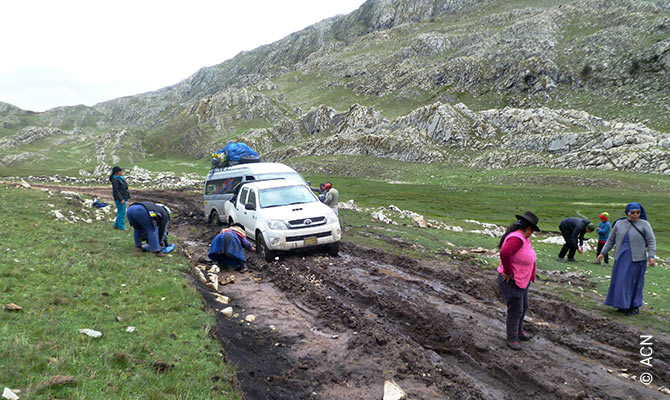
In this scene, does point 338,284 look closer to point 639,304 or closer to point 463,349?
point 463,349

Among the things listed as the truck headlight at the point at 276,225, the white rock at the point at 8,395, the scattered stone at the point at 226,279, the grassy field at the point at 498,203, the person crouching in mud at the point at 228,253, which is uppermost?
the white rock at the point at 8,395

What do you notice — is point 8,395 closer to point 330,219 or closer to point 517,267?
point 517,267

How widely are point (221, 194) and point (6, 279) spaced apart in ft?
36.3

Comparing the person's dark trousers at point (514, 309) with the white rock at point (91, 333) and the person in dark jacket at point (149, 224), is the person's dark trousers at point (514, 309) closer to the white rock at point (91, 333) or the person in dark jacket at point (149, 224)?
the white rock at point (91, 333)

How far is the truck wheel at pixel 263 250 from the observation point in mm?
10961

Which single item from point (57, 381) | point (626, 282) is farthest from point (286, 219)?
point (626, 282)

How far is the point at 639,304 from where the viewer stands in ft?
25.9

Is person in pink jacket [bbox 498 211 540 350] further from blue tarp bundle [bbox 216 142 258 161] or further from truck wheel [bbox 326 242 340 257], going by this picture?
blue tarp bundle [bbox 216 142 258 161]

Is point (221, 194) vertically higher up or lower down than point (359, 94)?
lower down

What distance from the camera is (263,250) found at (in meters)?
11.4

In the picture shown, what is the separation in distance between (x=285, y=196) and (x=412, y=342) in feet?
24.2

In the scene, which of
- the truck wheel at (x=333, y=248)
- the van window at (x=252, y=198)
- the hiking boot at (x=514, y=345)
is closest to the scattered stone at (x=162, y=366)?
the hiking boot at (x=514, y=345)

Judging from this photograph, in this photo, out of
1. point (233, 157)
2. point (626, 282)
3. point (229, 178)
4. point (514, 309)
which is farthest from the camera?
point (233, 157)

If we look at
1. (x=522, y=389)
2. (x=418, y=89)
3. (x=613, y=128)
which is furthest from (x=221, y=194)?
(x=418, y=89)
